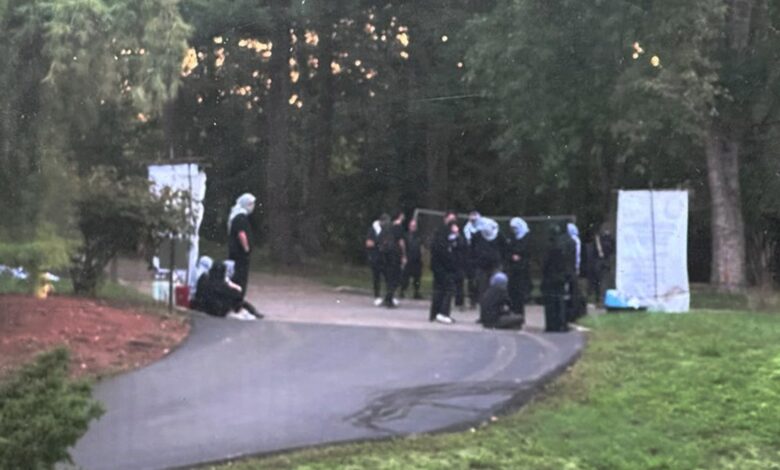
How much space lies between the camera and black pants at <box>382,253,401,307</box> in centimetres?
1387

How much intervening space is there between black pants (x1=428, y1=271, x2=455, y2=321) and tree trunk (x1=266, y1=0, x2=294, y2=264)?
1948mm

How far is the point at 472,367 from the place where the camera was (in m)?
8.51

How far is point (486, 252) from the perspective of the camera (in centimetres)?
1298

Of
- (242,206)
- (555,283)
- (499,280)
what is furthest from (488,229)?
(242,206)

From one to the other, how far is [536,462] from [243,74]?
7.69 meters

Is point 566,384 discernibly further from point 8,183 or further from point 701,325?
point 8,183

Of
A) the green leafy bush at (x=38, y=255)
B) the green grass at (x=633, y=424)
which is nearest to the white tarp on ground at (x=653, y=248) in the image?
the green grass at (x=633, y=424)

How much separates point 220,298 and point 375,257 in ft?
10.4

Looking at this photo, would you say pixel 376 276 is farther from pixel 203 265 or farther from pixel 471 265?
pixel 203 265

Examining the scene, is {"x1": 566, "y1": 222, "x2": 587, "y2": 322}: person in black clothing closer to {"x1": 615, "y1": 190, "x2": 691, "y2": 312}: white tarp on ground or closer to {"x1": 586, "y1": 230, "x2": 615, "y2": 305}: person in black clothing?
{"x1": 615, "y1": 190, "x2": 691, "y2": 312}: white tarp on ground

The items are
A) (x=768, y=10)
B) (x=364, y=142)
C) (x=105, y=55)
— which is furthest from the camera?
(x=768, y=10)

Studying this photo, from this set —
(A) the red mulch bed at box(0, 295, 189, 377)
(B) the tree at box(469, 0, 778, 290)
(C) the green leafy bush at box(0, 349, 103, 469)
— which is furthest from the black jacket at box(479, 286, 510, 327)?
(C) the green leafy bush at box(0, 349, 103, 469)

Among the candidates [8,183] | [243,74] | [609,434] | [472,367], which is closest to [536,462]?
[609,434]

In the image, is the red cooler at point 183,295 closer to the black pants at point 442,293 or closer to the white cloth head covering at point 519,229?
the black pants at point 442,293
